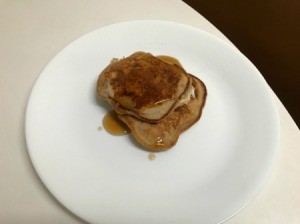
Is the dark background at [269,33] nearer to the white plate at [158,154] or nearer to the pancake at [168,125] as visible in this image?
the white plate at [158,154]

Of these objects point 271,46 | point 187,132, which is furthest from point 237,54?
point 271,46

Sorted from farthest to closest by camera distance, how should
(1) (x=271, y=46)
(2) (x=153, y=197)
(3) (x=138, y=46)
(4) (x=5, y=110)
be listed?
(1) (x=271, y=46) → (3) (x=138, y=46) → (4) (x=5, y=110) → (2) (x=153, y=197)

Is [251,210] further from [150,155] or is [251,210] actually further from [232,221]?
[150,155]

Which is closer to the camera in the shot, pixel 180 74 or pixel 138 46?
pixel 180 74

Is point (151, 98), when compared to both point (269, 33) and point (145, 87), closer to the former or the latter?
point (145, 87)

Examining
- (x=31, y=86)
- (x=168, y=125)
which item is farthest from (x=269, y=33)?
(x=31, y=86)

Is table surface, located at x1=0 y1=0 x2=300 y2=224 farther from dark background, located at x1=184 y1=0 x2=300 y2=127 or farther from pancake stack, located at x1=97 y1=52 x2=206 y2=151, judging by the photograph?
dark background, located at x1=184 y1=0 x2=300 y2=127
